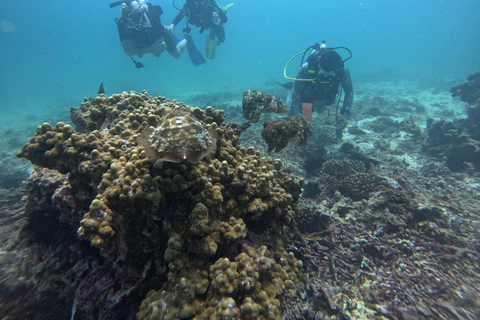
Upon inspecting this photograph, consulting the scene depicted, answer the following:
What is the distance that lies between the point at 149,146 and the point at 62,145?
1282mm

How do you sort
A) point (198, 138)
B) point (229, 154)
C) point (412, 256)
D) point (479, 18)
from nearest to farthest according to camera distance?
point (198, 138), point (229, 154), point (412, 256), point (479, 18)

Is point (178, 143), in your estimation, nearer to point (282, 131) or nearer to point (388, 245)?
point (282, 131)

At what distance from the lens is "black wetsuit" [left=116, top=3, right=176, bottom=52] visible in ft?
35.6

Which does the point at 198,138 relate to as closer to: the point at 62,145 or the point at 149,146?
the point at 149,146

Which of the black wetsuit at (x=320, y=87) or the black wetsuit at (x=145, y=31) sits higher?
the black wetsuit at (x=145, y=31)

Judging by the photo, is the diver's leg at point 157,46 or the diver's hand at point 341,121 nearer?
the diver's hand at point 341,121

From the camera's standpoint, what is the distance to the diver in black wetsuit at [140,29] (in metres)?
10.5

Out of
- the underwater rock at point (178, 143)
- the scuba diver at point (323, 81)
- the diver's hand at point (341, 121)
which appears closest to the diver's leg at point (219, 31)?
the scuba diver at point (323, 81)

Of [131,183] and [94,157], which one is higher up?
[94,157]

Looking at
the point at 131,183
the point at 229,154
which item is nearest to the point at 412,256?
the point at 229,154

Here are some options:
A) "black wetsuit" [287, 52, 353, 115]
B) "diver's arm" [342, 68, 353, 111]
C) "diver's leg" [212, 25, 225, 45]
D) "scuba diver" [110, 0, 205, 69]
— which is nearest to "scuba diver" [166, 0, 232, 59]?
"diver's leg" [212, 25, 225, 45]

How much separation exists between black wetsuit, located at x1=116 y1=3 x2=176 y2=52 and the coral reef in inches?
430

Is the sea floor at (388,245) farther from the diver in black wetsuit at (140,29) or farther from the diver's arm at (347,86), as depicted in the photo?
the diver in black wetsuit at (140,29)

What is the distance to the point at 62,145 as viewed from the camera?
8.68 feet
